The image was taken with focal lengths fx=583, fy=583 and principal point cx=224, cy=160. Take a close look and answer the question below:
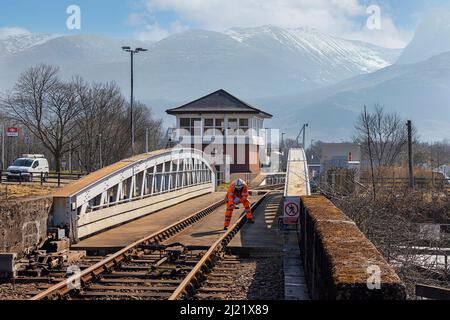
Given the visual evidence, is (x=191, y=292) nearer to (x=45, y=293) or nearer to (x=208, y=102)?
(x=45, y=293)

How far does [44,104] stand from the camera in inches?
2229

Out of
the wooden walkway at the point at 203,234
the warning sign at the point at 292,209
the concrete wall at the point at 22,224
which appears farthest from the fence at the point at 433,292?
the warning sign at the point at 292,209

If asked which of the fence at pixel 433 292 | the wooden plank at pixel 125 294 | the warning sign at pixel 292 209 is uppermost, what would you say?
the warning sign at pixel 292 209

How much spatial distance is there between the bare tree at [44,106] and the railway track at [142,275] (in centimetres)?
4367

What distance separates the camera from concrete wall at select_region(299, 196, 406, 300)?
5066 mm

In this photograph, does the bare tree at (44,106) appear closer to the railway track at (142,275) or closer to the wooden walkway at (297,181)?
the wooden walkway at (297,181)

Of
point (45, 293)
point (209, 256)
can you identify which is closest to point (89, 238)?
point (209, 256)

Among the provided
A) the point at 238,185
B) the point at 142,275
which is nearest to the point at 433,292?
the point at 142,275

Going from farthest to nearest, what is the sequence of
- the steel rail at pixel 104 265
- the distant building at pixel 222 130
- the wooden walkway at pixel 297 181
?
the distant building at pixel 222 130 → the wooden walkway at pixel 297 181 → the steel rail at pixel 104 265

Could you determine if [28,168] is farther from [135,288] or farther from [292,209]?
[135,288]

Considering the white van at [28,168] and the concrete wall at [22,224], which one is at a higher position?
the white van at [28,168]

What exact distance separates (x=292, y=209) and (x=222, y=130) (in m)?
45.9

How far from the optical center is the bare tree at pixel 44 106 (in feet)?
180

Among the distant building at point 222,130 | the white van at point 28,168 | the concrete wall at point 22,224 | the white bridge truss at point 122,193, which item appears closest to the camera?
the concrete wall at point 22,224
